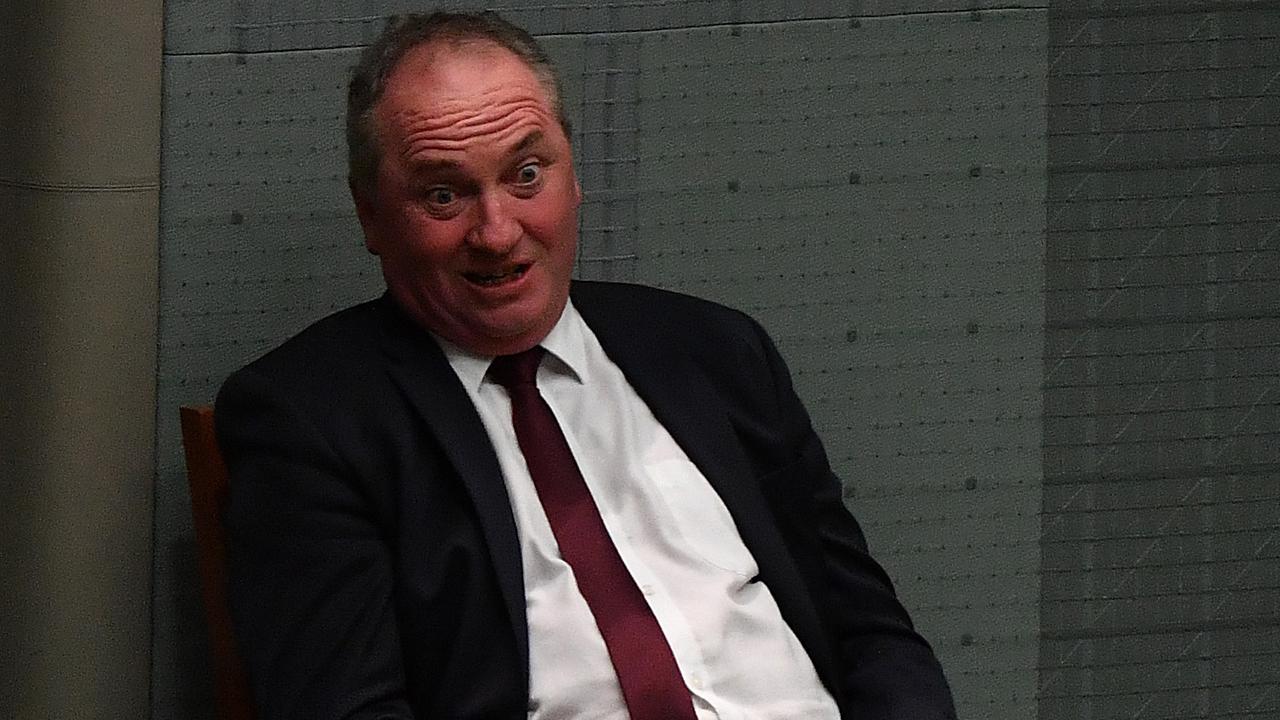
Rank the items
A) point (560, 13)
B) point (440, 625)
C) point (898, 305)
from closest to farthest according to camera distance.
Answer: point (440, 625) < point (560, 13) < point (898, 305)

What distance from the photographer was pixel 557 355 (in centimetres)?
204

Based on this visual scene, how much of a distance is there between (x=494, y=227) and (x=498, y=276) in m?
0.07

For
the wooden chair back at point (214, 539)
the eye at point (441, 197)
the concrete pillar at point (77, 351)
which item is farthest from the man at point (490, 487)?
the concrete pillar at point (77, 351)

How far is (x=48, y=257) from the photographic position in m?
2.20

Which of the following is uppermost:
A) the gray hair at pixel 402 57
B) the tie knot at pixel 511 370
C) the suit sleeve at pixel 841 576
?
the gray hair at pixel 402 57

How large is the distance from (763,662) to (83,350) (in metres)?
0.90

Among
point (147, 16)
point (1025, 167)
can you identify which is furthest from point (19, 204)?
point (1025, 167)

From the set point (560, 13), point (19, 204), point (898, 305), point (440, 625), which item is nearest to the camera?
point (440, 625)

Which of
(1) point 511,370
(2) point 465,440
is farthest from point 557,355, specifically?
(2) point 465,440

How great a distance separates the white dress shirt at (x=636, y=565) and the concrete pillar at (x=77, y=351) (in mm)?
514

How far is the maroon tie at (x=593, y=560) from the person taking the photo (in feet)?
6.23

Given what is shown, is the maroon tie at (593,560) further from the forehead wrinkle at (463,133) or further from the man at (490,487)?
the forehead wrinkle at (463,133)

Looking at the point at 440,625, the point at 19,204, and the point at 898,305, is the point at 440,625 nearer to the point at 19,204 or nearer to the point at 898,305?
the point at 19,204

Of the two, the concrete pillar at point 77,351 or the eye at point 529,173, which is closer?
the eye at point 529,173
